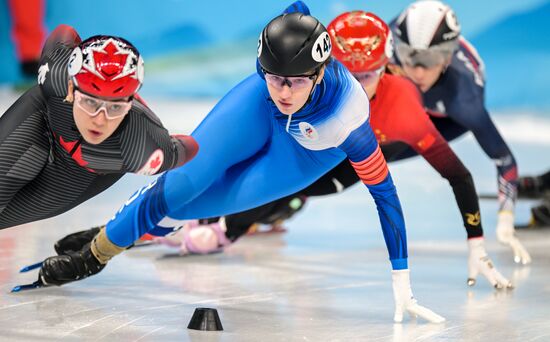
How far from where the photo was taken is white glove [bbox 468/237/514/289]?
5.35 m

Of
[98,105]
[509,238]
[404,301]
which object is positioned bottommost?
[509,238]

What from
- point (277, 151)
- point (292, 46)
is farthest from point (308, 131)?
point (292, 46)

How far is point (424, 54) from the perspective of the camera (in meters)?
6.33

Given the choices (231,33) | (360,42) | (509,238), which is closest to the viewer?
(360,42)

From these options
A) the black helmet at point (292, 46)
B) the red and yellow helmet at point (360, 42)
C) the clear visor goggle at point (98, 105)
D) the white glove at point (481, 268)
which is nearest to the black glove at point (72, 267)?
the clear visor goggle at point (98, 105)

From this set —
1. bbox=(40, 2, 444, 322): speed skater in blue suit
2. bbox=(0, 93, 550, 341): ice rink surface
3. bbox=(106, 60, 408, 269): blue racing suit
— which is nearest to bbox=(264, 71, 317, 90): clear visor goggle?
bbox=(40, 2, 444, 322): speed skater in blue suit

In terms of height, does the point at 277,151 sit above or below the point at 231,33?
below

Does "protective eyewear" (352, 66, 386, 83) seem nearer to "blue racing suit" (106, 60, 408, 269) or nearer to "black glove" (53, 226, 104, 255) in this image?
"blue racing suit" (106, 60, 408, 269)

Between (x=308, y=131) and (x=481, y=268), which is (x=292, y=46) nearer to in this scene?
(x=308, y=131)

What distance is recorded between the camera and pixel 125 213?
4.57m

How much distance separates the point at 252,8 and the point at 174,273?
9.31 metres

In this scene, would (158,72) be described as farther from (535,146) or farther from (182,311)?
(182,311)

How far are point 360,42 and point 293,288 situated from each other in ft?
4.35

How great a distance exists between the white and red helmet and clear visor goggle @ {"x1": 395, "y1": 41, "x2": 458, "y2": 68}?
2.72m
